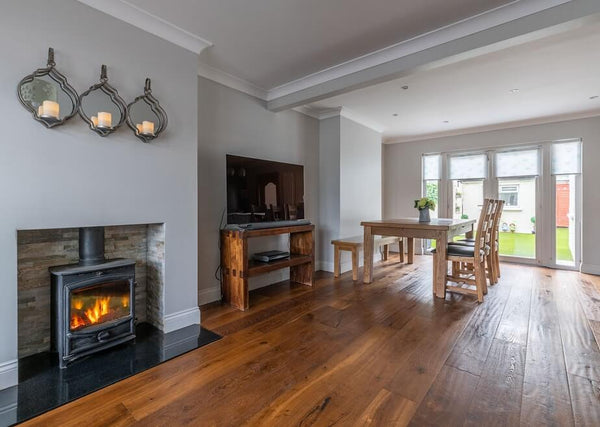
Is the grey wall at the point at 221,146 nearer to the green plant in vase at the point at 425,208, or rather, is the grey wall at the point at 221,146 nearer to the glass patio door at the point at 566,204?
the green plant in vase at the point at 425,208

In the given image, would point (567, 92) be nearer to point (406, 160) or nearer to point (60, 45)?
point (406, 160)

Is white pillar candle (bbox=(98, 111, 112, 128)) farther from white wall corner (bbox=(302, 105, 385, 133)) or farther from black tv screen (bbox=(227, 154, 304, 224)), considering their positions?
white wall corner (bbox=(302, 105, 385, 133))

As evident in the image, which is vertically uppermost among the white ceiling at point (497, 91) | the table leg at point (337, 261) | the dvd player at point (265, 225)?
the white ceiling at point (497, 91)

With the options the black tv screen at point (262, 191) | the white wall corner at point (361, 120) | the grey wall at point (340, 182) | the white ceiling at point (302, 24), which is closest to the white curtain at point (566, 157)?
the white wall corner at point (361, 120)

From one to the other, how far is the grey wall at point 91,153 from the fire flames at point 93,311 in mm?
296

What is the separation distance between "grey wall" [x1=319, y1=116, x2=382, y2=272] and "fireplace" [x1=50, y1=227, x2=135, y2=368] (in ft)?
9.89

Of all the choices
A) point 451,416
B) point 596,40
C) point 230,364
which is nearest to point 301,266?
point 230,364

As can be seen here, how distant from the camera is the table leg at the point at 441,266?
11.3ft

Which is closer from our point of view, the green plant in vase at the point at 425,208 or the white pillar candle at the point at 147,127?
the white pillar candle at the point at 147,127

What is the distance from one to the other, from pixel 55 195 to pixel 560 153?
668cm

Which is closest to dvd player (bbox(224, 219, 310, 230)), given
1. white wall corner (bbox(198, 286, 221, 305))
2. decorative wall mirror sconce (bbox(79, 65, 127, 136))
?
white wall corner (bbox(198, 286, 221, 305))

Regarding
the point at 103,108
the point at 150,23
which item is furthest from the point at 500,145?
the point at 103,108

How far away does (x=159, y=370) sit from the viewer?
6.42 ft

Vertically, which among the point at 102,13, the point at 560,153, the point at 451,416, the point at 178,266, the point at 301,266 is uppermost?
the point at 102,13
